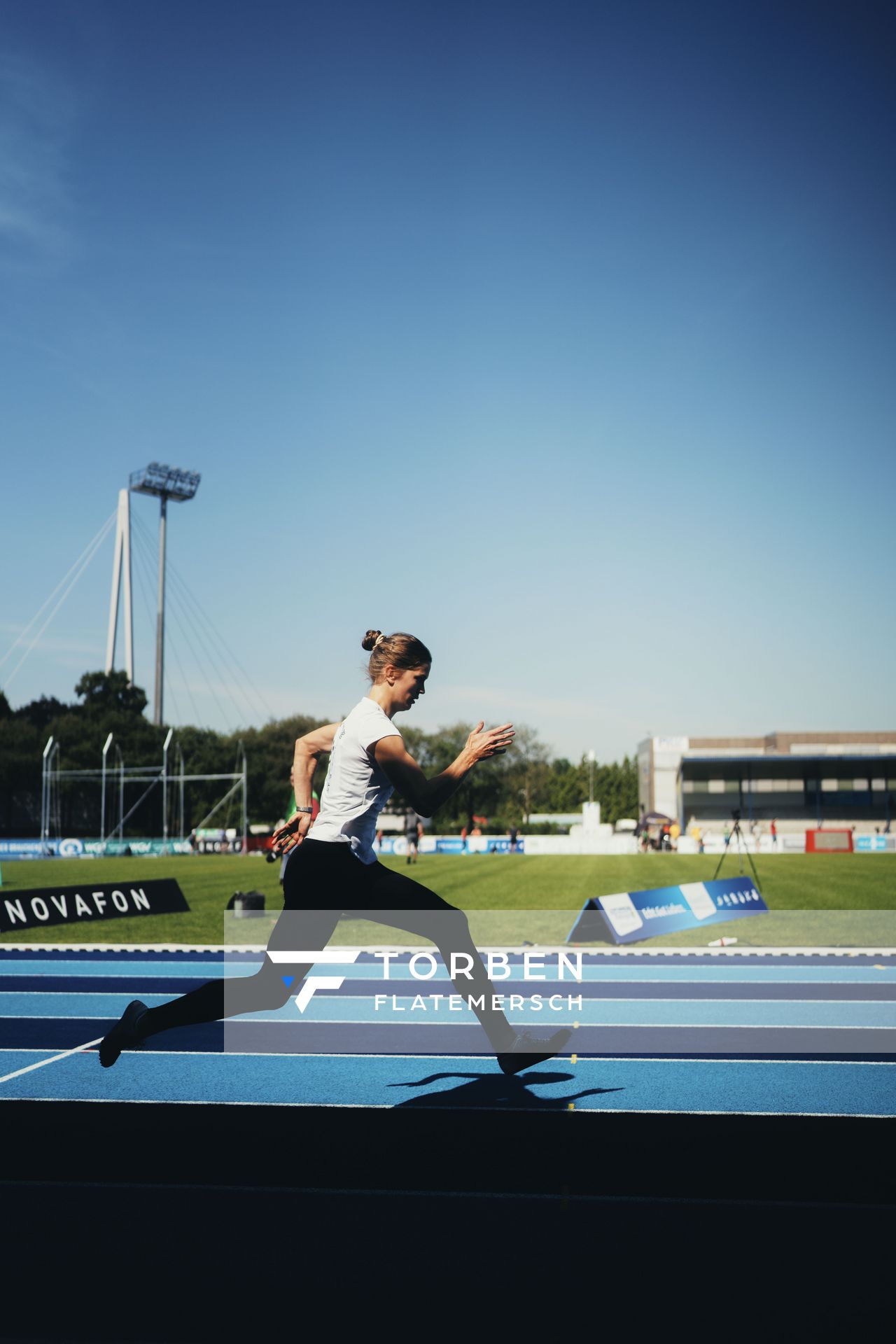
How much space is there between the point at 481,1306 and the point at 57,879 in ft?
87.6

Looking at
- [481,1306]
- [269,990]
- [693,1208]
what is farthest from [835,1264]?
[269,990]

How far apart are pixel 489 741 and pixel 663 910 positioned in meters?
10.6

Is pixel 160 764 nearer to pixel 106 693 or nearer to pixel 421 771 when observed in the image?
pixel 106 693

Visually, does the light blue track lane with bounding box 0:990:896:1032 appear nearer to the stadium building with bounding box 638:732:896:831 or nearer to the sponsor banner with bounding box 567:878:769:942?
the sponsor banner with bounding box 567:878:769:942

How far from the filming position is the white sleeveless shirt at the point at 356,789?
4590 millimetres

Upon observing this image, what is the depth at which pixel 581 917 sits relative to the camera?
13172 mm

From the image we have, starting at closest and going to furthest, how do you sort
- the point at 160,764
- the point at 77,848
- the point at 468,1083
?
the point at 468,1083
the point at 77,848
the point at 160,764

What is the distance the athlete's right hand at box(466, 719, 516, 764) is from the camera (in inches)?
175

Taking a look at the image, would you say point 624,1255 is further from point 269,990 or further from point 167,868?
point 167,868

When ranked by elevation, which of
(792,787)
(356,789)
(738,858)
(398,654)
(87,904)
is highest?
(398,654)

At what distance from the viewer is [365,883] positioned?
4621 mm

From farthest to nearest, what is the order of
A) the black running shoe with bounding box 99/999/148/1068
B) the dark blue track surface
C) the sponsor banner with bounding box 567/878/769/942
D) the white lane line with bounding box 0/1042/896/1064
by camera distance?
the sponsor banner with bounding box 567/878/769/942 → the white lane line with bounding box 0/1042/896/1064 → the dark blue track surface → the black running shoe with bounding box 99/999/148/1068

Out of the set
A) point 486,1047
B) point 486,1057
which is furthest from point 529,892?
point 486,1057

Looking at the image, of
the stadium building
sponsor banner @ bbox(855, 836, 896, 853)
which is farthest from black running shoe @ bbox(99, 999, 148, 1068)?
the stadium building
